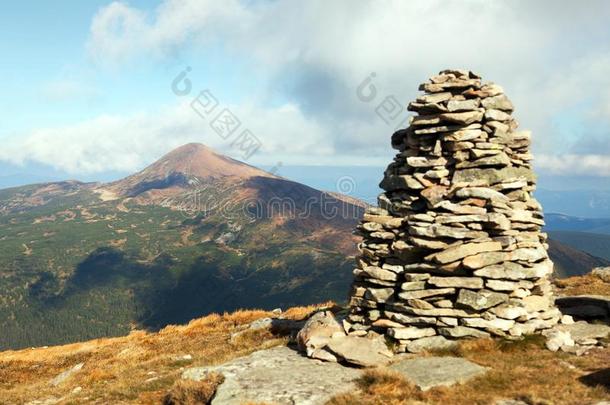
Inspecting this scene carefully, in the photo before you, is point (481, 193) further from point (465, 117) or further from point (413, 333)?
point (413, 333)

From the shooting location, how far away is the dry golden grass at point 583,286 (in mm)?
33522

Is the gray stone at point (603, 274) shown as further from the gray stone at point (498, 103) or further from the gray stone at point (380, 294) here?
the gray stone at point (380, 294)

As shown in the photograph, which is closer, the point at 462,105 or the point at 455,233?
the point at 455,233

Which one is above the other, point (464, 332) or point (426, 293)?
point (426, 293)

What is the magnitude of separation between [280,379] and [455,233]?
10.1 metres

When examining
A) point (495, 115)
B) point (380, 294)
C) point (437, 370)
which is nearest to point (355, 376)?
point (437, 370)

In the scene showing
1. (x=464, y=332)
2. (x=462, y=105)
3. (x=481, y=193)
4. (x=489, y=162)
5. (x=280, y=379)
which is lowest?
(x=280, y=379)

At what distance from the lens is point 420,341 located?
2075cm

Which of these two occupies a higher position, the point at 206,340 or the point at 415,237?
the point at 415,237

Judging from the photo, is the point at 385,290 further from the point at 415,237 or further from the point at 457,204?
the point at 457,204

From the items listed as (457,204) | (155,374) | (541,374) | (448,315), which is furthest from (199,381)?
(457,204)

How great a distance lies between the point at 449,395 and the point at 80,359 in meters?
27.6

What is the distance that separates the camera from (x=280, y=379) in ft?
58.6

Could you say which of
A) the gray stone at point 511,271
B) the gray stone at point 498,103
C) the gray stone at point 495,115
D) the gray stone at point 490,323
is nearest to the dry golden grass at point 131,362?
the gray stone at point 490,323
